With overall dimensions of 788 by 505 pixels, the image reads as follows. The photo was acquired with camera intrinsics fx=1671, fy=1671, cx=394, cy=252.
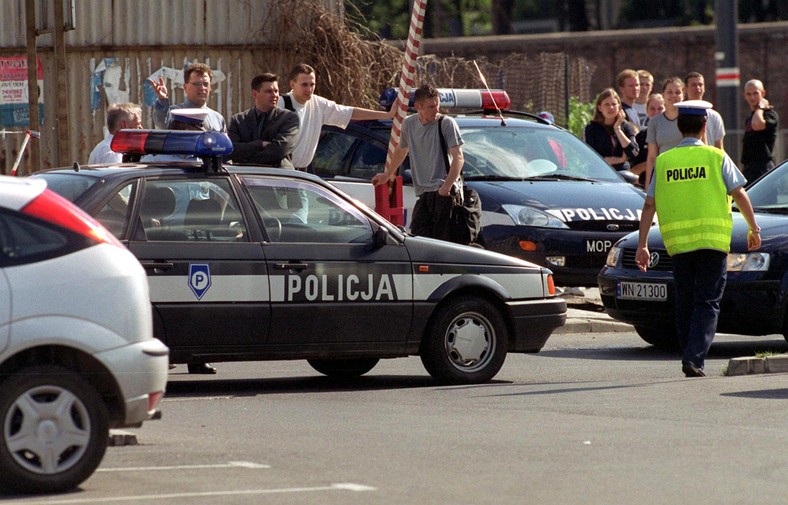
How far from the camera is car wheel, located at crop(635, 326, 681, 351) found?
12945mm

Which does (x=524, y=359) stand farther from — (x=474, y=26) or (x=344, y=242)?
(x=474, y=26)

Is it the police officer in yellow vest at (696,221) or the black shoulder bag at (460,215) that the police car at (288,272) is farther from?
the black shoulder bag at (460,215)

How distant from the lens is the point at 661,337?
13.0m

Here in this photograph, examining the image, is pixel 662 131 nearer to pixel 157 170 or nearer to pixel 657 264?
pixel 657 264

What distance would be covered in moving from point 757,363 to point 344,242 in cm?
288

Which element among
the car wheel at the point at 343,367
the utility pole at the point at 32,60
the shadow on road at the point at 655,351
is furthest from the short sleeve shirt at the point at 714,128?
the utility pole at the point at 32,60

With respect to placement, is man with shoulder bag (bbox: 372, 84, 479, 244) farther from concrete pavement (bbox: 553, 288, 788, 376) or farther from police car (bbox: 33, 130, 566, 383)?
police car (bbox: 33, 130, 566, 383)

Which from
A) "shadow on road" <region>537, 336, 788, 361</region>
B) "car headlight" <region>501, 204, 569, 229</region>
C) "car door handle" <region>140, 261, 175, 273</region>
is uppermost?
"car door handle" <region>140, 261, 175, 273</region>

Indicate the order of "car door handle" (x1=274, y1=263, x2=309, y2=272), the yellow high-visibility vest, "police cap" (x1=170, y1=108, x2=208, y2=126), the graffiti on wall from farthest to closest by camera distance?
the graffiti on wall → "police cap" (x1=170, y1=108, x2=208, y2=126) → the yellow high-visibility vest → "car door handle" (x1=274, y1=263, x2=309, y2=272)

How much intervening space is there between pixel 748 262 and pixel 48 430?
21.5ft

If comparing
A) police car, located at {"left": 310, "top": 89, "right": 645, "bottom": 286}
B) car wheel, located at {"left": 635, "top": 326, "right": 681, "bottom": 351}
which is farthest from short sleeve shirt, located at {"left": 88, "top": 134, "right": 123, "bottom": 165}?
car wheel, located at {"left": 635, "top": 326, "right": 681, "bottom": 351}

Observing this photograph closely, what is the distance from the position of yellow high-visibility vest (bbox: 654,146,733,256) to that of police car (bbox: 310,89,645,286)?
344 cm

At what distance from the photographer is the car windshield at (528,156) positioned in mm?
15172

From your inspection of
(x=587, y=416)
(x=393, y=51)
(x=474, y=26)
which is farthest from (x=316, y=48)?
(x=474, y=26)
